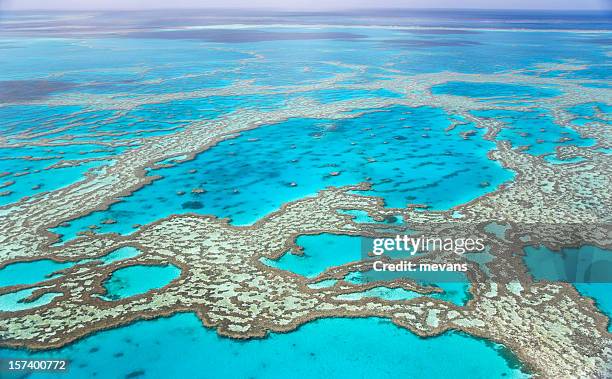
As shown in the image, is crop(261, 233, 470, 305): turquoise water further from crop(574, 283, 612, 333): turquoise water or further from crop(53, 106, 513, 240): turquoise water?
crop(574, 283, 612, 333): turquoise water

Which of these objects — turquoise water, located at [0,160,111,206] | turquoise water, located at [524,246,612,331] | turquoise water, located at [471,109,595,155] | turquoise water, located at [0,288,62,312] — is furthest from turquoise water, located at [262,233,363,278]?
turquoise water, located at [471,109,595,155]

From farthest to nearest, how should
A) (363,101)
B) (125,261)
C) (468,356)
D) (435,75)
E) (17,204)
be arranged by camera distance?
(435,75) → (363,101) → (17,204) → (125,261) → (468,356)

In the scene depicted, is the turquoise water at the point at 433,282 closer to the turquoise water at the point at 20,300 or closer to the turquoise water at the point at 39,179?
the turquoise water at the point at 20,300

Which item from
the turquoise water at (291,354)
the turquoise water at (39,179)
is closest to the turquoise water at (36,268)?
the turquoise water at (291,354)

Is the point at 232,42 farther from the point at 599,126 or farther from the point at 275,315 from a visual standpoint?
the point at 275,315

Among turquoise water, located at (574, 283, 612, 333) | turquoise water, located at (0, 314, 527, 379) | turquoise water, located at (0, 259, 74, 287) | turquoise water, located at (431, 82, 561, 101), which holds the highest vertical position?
turquoise water, located at (431, 82, 561, 101)

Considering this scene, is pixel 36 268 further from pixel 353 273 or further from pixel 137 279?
pixel 353 273

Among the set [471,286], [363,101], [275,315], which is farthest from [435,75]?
[275,315]
